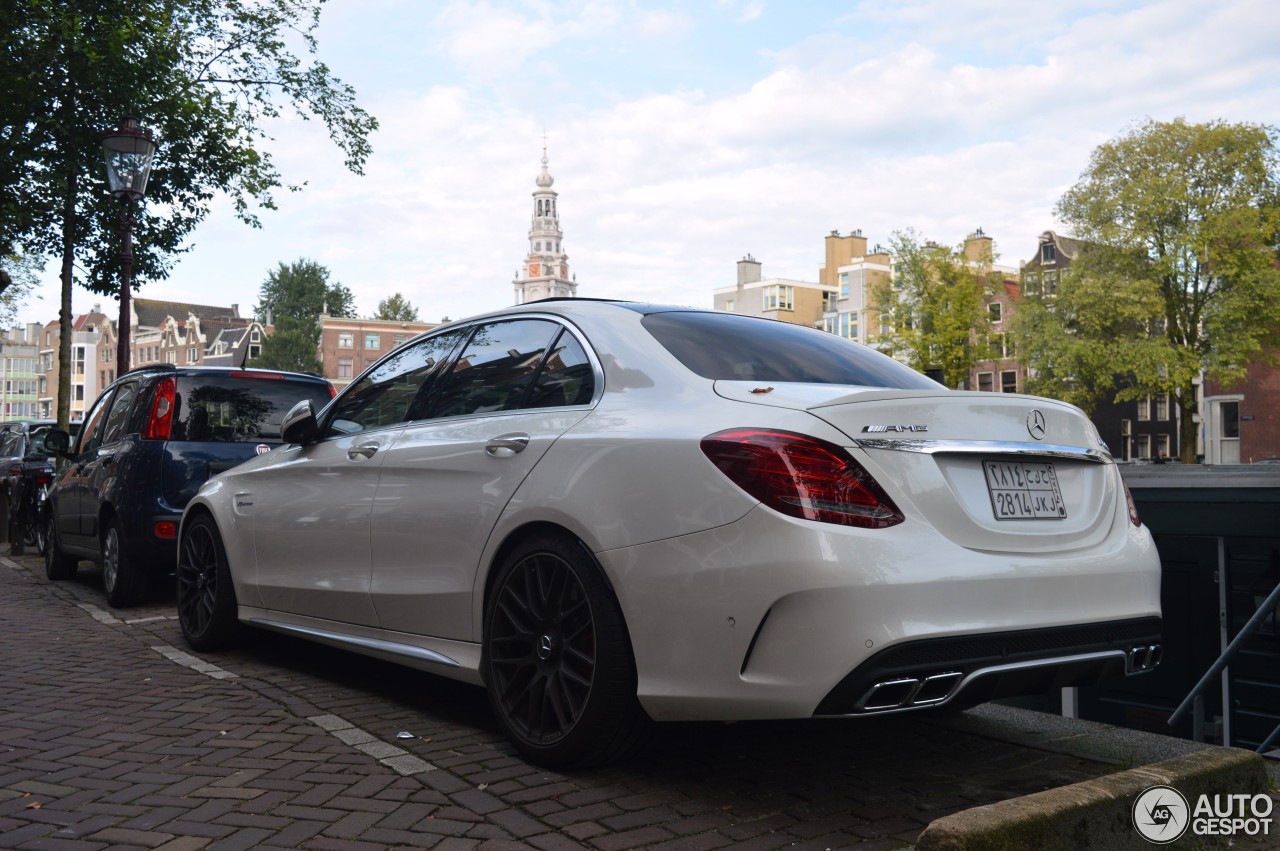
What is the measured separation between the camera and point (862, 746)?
4.43 meters

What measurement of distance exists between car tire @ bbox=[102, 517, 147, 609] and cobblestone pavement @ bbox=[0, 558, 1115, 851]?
119 inches

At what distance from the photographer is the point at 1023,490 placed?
363 centimetres

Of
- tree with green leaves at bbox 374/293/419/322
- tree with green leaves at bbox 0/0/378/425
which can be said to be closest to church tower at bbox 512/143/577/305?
tree with green leaves at bbox 374/293/419/322

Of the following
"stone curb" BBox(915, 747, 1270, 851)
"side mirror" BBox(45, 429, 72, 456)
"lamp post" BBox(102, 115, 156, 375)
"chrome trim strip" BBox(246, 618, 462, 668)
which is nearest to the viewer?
"stone curb" BBox(915, 747, 1270, 851)

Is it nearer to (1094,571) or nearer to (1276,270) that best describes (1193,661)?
(1094,571)

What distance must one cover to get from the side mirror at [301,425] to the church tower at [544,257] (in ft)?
552

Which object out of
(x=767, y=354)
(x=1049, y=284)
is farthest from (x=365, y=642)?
(x=1049, y=284)

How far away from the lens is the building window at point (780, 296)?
94.2m

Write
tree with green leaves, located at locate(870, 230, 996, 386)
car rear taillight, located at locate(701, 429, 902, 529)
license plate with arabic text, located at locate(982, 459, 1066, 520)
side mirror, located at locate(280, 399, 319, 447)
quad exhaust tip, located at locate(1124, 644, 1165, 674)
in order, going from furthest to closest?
tree with green leaves, located at locate(870, 230, 996, 386) < side mirror, located at locate(280, 399, 319, 447) < quad exhaust tip, located at locate(1124, 644, 1165, 674) < license plate with arabic text, located at locate(982, 459, 1066, 520) < car rear taillight, located at locate(701, 429, 902, 529)

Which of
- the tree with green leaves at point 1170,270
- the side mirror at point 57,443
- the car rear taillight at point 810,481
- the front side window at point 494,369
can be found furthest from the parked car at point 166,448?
the tree with green leaves at point 1170,270

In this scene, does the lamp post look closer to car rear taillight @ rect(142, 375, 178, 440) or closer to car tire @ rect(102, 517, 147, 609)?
car tire @ rect(102, 517, 147, 609)

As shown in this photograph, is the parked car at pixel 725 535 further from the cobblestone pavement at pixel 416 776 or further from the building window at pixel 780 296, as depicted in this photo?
the building window at pixel 780 296

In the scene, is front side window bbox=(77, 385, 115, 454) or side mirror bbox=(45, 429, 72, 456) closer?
front side window bbox=(77, 385, 115, 454)

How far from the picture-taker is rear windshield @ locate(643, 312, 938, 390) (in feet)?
13.4
